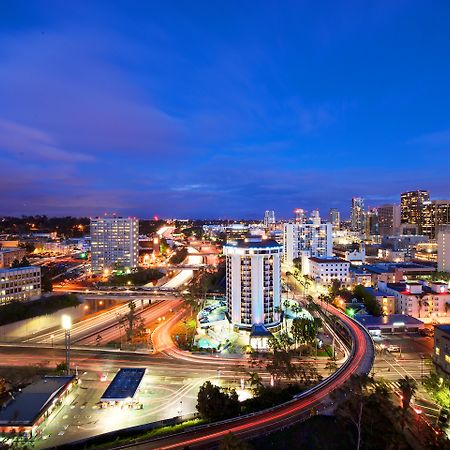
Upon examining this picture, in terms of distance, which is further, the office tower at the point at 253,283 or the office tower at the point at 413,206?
the office tower at the point at 413,206

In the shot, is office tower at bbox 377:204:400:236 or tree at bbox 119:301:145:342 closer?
tree at bbox 119:301:145:342

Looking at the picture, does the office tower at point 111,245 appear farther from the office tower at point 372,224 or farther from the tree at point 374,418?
the office tower at point 372,224

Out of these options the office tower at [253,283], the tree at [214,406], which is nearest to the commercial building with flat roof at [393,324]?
the office tower at [253,283]

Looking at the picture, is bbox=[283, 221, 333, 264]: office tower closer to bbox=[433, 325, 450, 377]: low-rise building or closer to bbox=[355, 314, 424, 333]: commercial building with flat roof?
bbox=[355, 314, 424, 333]: commercial building with flat roof

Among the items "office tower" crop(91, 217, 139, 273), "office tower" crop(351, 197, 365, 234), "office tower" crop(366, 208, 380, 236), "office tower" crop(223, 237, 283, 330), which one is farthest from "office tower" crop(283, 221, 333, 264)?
"office tower" crop(351, 197, 365, 234)

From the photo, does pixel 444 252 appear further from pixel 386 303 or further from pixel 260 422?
pixel 260 422

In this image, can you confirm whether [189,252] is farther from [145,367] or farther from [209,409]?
[209,409]

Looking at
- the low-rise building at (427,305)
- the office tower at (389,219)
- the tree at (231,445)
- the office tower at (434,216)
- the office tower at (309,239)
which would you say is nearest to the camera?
the tree at (231,445)
